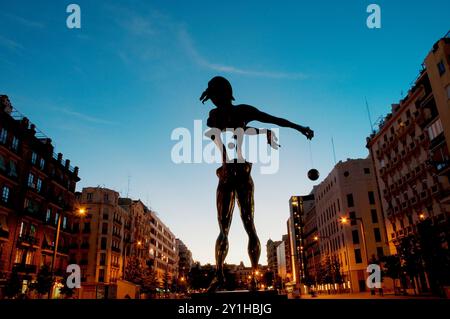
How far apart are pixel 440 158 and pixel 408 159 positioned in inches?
321

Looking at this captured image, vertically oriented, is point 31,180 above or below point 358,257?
above

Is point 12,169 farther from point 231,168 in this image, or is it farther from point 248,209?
point 248,209

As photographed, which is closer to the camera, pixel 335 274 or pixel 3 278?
pixel 3 278

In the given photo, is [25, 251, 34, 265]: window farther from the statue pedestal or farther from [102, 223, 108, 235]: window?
the statue pedestal

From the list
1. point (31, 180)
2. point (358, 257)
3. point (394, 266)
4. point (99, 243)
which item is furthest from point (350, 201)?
point (31, 180)

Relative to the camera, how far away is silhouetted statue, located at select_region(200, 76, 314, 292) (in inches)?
215

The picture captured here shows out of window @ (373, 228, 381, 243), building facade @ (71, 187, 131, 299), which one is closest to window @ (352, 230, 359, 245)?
window @ (373, 228, 381, 243)

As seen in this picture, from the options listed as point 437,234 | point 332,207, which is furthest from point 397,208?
point 332,207

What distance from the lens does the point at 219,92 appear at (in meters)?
5.90

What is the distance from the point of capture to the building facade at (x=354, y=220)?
2389 inches

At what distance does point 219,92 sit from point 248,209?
199 cm

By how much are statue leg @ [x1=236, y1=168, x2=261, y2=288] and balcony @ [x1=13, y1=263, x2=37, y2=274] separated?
38288 mm

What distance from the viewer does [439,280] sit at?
28953 millimetres
